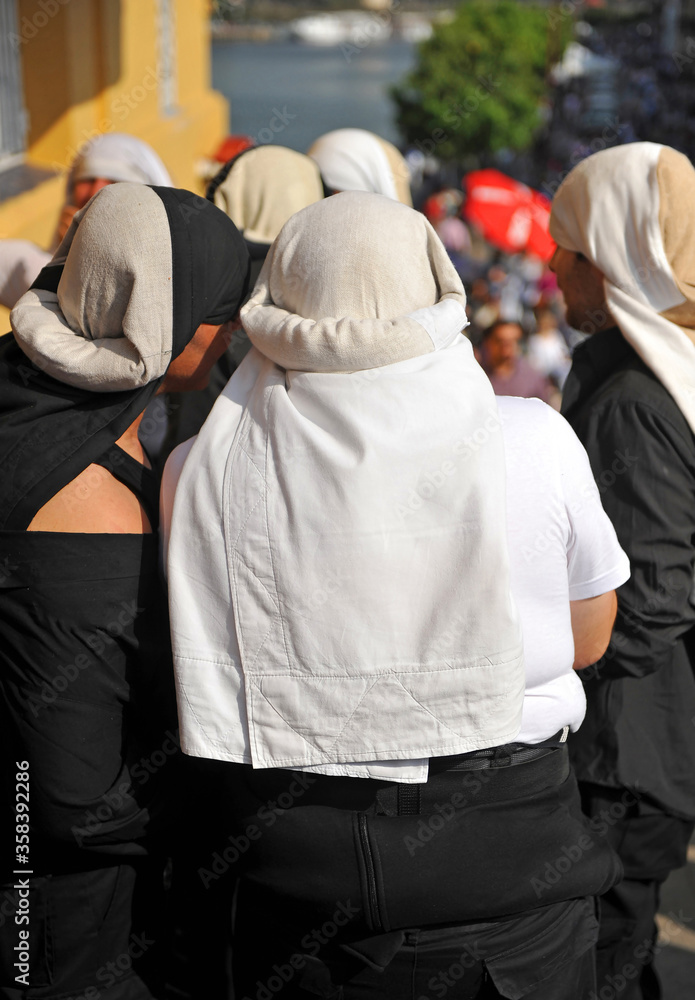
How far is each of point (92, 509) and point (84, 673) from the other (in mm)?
254

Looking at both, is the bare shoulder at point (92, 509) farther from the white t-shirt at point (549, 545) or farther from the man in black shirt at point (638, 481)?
the man in black shirt at point (638, 481)

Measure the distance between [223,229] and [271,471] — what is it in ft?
1.77

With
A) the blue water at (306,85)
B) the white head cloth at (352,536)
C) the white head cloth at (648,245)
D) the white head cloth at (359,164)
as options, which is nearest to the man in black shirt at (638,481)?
the white head cloth at (648,245)

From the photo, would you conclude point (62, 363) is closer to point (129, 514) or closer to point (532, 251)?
point (129, 514)

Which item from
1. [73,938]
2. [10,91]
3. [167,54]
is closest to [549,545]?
[73,938]

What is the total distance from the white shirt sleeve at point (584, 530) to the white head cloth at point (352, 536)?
14 cm

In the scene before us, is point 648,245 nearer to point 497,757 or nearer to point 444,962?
point 497,757

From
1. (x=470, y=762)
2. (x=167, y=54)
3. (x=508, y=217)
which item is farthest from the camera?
(x=167, y=54)

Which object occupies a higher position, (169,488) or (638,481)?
(169,488)

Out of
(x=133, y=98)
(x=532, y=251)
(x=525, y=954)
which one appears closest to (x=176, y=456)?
(x=525, y=954)

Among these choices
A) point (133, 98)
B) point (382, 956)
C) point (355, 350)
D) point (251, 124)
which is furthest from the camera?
point (251, 124)

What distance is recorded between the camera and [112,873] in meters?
1.62

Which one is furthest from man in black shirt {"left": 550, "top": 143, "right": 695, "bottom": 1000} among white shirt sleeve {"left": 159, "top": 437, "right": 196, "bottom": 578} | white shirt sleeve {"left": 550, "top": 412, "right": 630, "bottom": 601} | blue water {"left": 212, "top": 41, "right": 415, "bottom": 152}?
blue water {"left": 212, "top": 41, "right": 415, "bottom": 152}

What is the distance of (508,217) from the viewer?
9.70m
